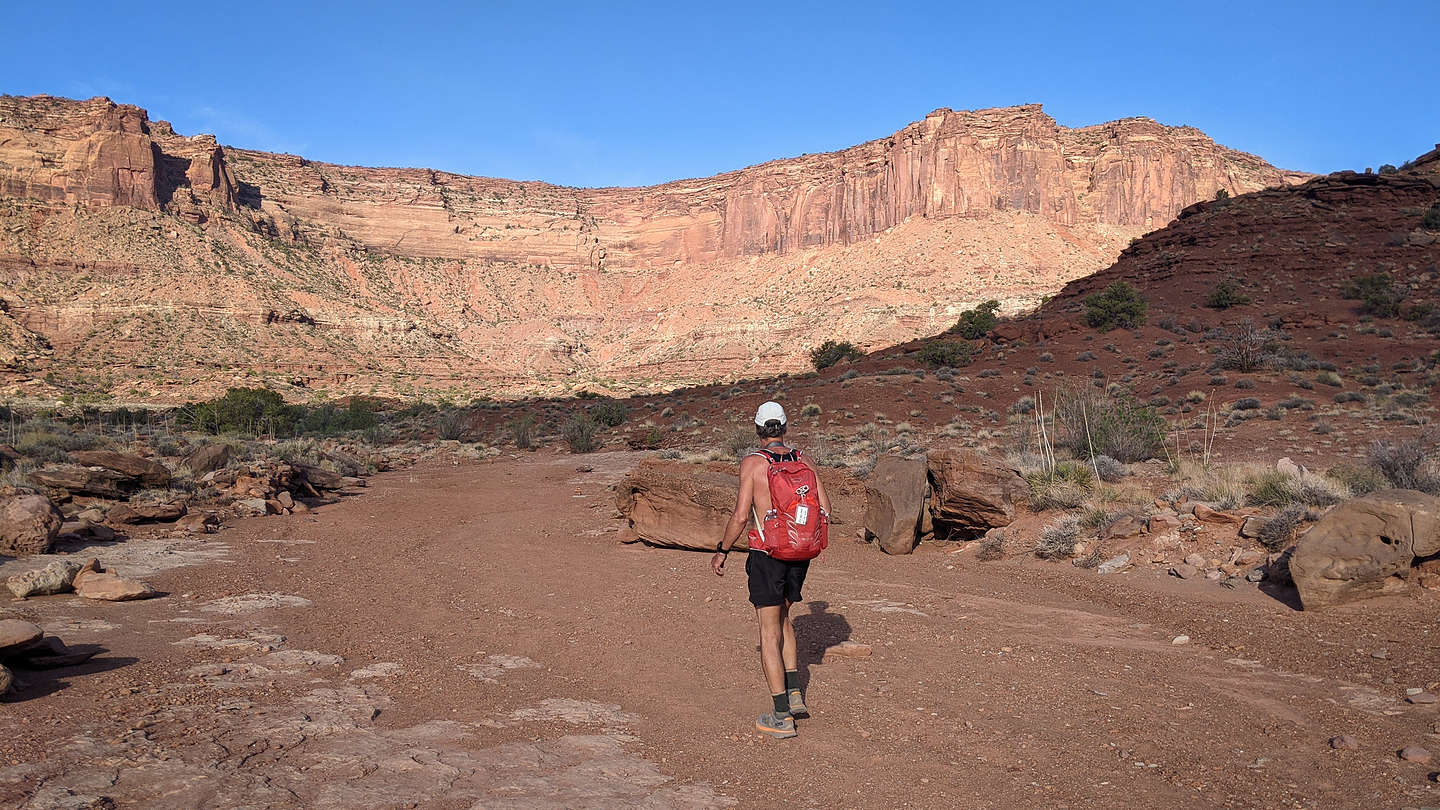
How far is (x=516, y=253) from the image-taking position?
366 feet

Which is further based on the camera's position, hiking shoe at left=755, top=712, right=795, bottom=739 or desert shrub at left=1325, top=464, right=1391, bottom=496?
desert shrub at left=1325, top=464, right=1391, bottom=496

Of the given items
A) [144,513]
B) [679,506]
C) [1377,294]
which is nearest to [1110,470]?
[679,506]

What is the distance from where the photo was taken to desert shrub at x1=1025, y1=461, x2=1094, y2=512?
10578 millimetres

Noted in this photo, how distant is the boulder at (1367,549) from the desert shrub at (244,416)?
31637mm

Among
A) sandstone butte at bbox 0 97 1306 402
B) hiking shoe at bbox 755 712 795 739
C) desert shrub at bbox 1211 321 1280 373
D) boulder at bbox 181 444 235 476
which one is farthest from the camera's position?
sandstone butte at bbox 0 97 1306 402

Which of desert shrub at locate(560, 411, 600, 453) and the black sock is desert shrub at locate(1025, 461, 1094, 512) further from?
desert shrub at locate(560, 411, 600, 453)

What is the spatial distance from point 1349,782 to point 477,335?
3865 inches

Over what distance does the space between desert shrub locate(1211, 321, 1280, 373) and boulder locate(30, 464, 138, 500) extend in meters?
30.2

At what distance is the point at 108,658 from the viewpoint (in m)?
5.16

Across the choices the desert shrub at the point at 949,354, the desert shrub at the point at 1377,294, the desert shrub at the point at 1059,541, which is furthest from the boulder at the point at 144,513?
the desert shrub at the point at 1377,294

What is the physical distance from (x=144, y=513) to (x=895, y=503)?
9852mm

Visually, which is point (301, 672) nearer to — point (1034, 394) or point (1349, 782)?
point (1349, 782)

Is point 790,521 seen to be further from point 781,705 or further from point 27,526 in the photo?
point 27,526

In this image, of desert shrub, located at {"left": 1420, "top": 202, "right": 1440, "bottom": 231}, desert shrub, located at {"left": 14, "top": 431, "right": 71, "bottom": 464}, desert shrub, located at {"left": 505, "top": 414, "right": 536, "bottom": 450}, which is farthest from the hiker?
desert shrub, located at {"left": 1420, "top": 202, "right": 1440, "bottom": 231}
